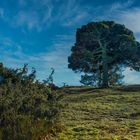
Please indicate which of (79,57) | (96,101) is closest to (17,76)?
(96,101)

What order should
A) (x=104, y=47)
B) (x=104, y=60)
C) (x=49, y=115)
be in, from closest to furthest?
(x=49, y=115) → (x=104, y=47) → (x=104, y=60)

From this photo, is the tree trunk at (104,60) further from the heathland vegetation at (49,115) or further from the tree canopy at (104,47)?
the heathland vegetation at (49,115)

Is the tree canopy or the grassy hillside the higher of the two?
the tree canopy

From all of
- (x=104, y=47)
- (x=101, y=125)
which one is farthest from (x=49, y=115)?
(x=104, y=47)

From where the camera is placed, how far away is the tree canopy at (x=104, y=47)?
165 feet

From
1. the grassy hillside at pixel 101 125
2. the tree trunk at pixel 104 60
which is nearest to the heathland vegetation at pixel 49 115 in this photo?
the grassy hillside at pixel 101 125

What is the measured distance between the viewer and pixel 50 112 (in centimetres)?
1462

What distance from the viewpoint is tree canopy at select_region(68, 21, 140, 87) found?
1976 inches

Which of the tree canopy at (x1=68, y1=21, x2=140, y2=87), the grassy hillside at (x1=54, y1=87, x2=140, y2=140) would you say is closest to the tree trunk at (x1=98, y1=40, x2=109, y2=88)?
the tree canopy at (x1=68, y1=21, x2=140, y2=87)

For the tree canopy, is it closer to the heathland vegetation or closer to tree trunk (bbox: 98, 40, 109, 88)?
tree trunk (bbox: 98, 40, 109, 88)

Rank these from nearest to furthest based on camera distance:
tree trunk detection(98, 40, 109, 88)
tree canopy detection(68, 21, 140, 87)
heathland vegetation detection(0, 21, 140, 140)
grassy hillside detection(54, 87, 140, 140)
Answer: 1. heathland vegetation detection(0, 21, 140, 140)
2. grassy hillside detection(54, 87, 140, 140)
3. tree canopy detection(68, 21, 140, 87)
4. tree trunk detection(98, 40, 109, 88)

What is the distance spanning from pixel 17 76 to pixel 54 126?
107 inches

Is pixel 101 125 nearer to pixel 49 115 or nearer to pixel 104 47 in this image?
pixel 49 115

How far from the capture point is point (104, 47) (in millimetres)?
50688
